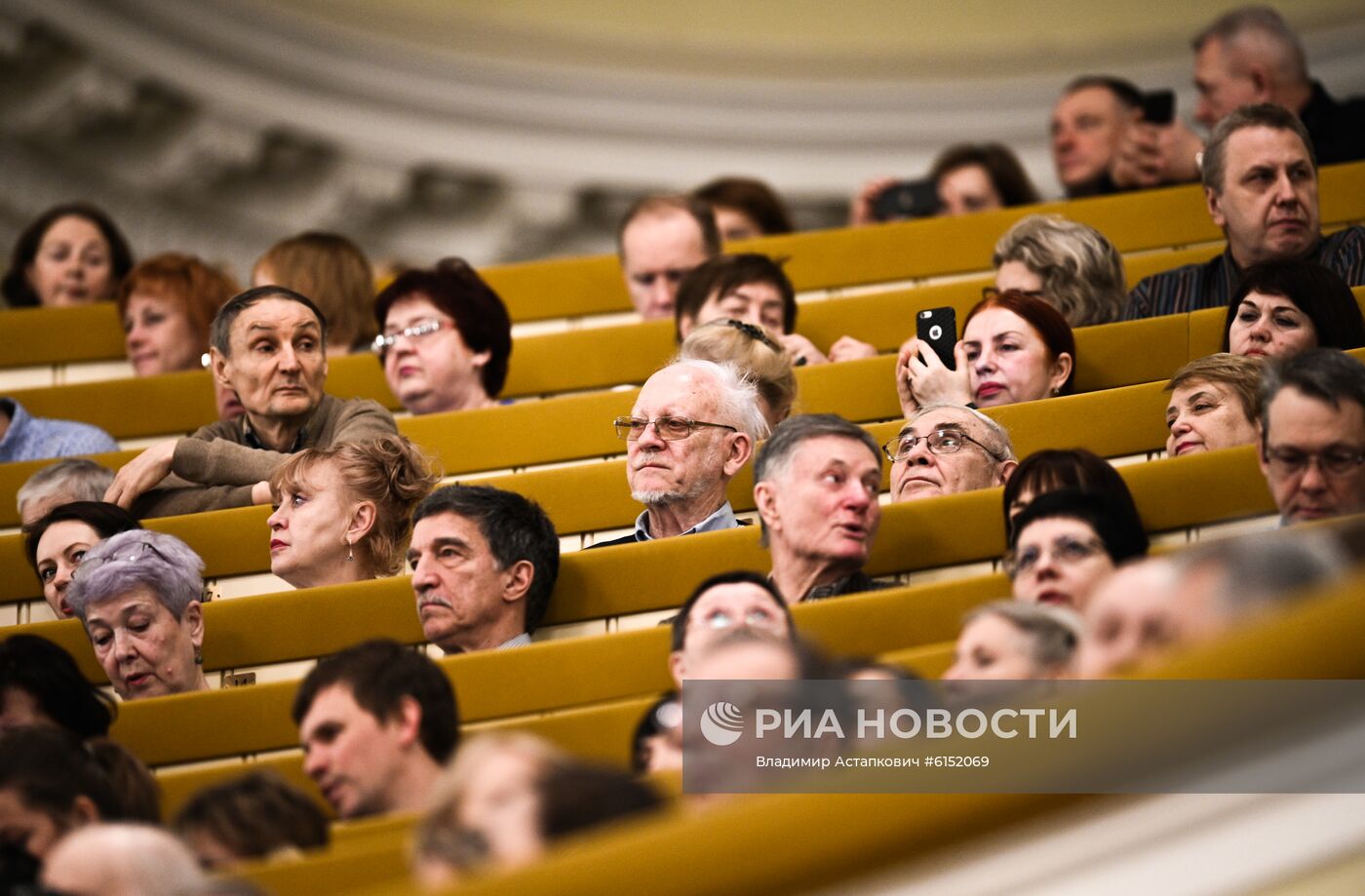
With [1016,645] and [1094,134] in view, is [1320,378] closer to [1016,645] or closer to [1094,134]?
[1016,645]

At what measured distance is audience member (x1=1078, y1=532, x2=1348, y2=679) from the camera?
8.46 ft

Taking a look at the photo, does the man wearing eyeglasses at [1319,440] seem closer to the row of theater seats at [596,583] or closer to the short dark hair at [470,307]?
the row of theater seats at [596,583]

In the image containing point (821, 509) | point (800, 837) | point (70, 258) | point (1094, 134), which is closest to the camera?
point (800, 837)

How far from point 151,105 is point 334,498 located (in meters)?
4.56

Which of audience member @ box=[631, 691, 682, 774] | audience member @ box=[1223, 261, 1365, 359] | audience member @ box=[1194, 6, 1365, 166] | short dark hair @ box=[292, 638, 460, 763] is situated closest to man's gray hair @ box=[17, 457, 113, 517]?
short dark hair @ box=[292, 638, 460, 763]

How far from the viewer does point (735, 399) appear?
4.15 m

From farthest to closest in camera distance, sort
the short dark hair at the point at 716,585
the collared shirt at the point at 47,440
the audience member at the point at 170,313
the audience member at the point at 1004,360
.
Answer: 1. the audience member at the point at 170,313
2. the collared shirt at the point at 47,440
3. the audience member at the point at 1004,360
4. the short dark hair at the point at 716,585

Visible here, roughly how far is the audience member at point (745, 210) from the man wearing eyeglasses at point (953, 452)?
2206 millimetres

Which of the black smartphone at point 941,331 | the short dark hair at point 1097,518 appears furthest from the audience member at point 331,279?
the short dark hair at point 1097,518

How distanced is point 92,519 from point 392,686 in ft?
3.87

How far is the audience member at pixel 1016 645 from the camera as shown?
287 cm

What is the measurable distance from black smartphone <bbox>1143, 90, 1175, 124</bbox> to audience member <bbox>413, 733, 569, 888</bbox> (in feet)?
12.9

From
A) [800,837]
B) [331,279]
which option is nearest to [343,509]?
[331,279]

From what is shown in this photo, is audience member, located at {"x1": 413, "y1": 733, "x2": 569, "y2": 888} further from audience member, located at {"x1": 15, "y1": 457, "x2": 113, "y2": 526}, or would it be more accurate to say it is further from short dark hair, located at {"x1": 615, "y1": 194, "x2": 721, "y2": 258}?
short dark hair, located at {"x1": 615, "y1": 194, "x2": 721, "y2": 258}
